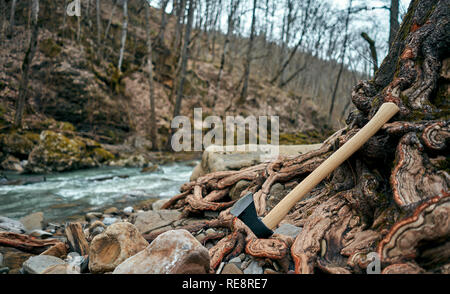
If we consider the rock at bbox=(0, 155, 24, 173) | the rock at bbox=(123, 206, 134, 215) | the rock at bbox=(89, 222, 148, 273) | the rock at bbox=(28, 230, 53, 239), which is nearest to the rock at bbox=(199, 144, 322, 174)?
the rock at bbox=(123, 206, 134, 215)

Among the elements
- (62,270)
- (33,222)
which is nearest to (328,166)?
(62,270)

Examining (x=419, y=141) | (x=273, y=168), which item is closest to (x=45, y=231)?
(x=273, y=168)

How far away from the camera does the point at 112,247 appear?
2.32 metres

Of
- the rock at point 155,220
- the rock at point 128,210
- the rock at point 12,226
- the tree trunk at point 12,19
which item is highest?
the tree trunk at point 12,19

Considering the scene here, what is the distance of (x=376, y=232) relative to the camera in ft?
6.05

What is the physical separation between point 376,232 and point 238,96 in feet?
69.1

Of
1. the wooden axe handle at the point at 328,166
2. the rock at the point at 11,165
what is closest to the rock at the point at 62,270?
the wooden axe handle at the point at 328,166

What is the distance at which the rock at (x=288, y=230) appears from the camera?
7.47ft

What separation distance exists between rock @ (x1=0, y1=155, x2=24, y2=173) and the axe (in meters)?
9.06

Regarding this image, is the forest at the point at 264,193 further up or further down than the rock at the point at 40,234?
further up

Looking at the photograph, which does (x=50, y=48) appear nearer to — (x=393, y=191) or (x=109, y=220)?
(x=109, y=220)

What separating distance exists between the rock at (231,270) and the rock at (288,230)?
20.2 inches

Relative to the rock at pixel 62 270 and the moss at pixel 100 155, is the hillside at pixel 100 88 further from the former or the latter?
the rock at pixel 62 270

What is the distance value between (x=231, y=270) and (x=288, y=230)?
2.14 feet
